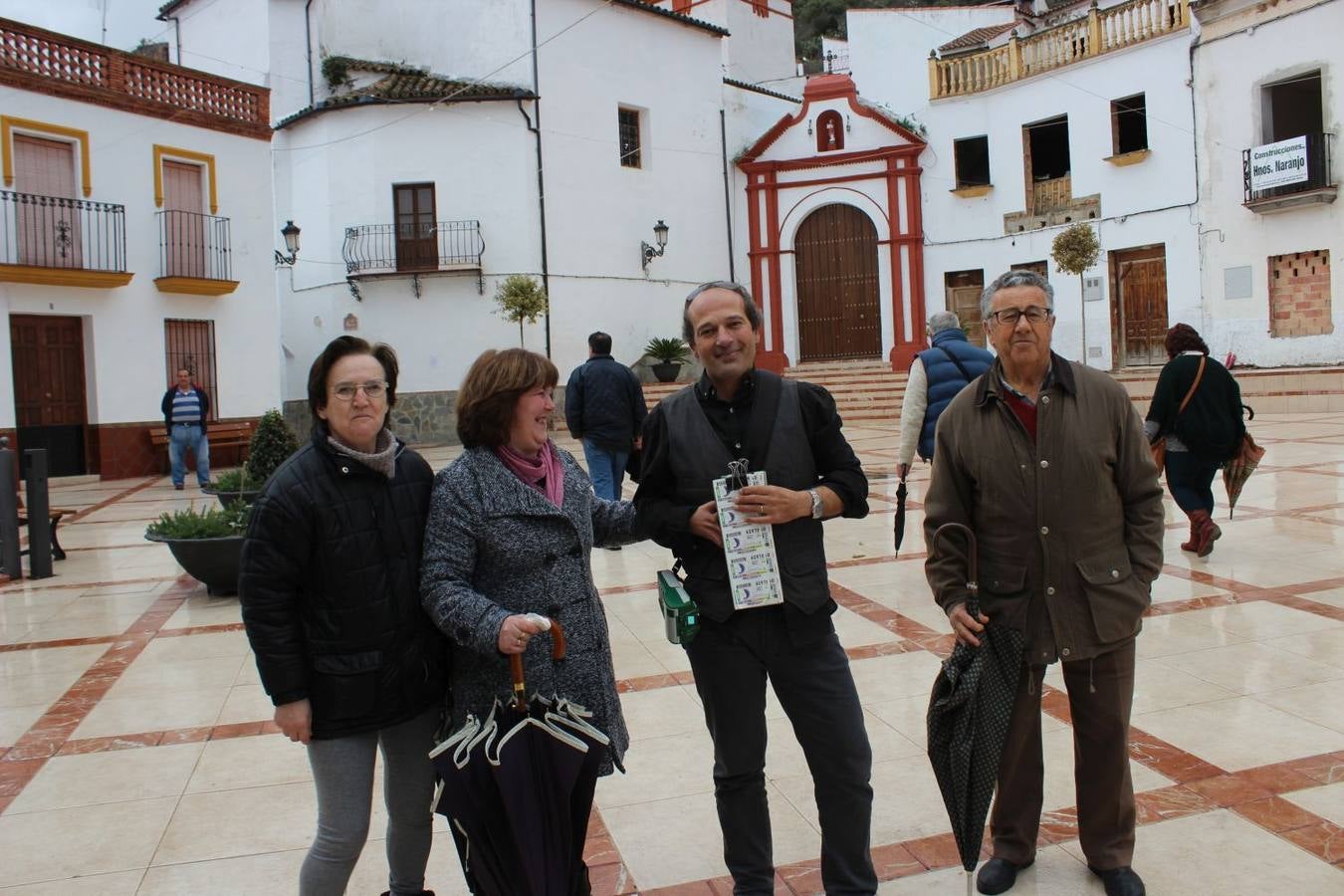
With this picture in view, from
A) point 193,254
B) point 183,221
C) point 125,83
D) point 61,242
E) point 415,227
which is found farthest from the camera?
point 415,227

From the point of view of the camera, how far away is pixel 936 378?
235 inches

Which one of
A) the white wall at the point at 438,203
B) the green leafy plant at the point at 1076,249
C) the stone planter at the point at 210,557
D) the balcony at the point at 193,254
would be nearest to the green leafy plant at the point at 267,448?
the stone planter at the point at 210,557

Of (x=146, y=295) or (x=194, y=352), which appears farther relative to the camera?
(x=194, y=352)

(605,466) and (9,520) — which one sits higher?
(605,466)

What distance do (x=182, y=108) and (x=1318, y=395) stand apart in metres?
Answer: 19.0

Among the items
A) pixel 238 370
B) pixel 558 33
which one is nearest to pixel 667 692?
pixel 238 370

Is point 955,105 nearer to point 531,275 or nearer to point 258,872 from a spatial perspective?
point 531,275

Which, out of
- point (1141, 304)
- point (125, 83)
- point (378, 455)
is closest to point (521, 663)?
point (378, 455)

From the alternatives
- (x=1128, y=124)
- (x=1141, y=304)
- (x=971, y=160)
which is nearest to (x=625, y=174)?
(x=971, y=160)

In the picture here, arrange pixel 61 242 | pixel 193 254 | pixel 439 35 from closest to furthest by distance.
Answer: pixel 61 242, pixel 193 254, pixel 439 35

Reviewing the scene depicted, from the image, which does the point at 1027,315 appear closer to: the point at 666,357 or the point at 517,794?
the point at 517,794

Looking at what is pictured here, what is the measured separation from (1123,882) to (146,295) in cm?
1735

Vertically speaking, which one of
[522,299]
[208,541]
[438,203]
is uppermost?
[438,203]

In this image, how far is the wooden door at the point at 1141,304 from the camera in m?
20.7
